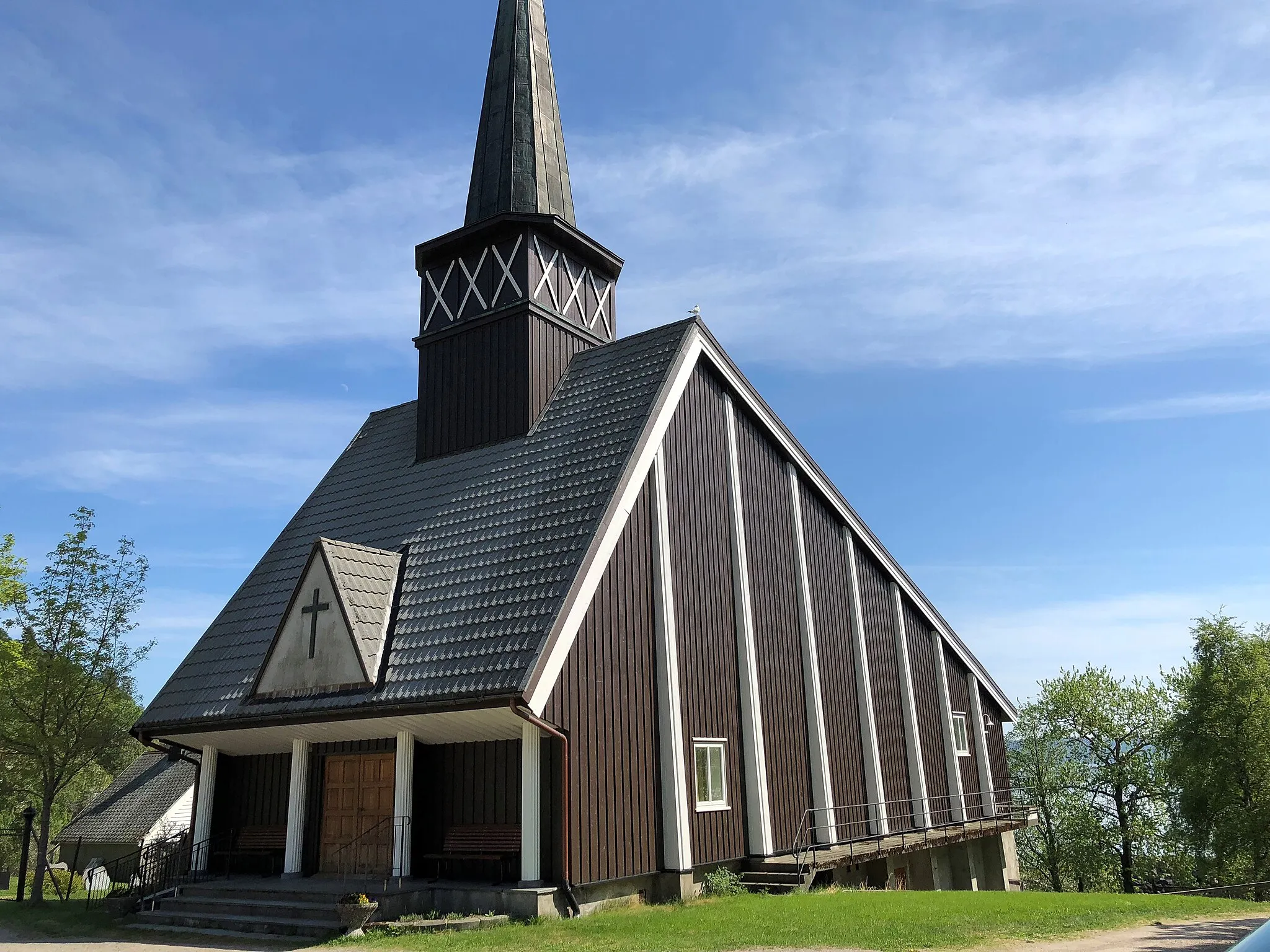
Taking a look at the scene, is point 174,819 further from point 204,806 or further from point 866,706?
point 866,706

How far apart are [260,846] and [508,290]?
1117 centimetres

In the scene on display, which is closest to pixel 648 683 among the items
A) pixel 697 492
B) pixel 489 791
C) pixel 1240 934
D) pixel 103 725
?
pixel 489 791

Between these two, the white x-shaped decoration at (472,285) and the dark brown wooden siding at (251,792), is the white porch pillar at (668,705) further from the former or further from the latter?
the dark brown wooden siding at (251,792)

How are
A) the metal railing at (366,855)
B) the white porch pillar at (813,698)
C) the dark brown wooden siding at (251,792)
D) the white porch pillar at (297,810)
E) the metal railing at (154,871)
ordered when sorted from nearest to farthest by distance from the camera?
the metal railing at (366,855) < the white porch pillar at (297,810) < the metal railing at (154,871) < the dark brown wooden siding at (251,792) < the white porch pillar at (813,698)

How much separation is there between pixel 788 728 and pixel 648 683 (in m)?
4.42

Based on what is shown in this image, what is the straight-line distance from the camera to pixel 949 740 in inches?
928

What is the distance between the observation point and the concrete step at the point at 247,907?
12531 mm

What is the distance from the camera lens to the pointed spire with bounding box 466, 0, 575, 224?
67.3 ft

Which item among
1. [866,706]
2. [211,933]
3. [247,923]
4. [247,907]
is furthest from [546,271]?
[211,933]

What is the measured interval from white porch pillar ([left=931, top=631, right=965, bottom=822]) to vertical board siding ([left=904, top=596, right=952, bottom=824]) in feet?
0.26

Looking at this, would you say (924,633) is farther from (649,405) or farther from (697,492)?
(649,405)

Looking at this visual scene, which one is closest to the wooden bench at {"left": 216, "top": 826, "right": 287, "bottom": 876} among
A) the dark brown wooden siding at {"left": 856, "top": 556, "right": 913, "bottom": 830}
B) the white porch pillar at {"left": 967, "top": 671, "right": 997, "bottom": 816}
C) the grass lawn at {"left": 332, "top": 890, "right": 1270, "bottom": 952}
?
the grass lawn at {"left": 332, "top": 890, "right": 1270, "bottom": 952}

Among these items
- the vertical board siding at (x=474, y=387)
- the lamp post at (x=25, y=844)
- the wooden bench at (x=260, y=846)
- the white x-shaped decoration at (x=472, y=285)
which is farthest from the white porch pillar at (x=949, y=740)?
the lamp post at (x=25, y=844)

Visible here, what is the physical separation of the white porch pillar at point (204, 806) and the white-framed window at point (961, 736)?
1746 centimetres
